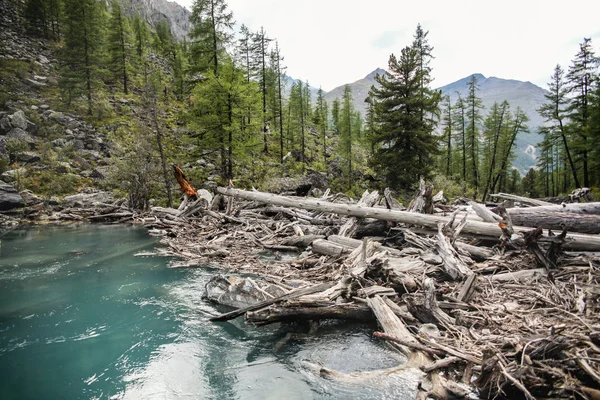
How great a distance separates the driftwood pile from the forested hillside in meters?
12.8

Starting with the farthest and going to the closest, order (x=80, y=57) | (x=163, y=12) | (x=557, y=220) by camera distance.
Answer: (x=163, y=12)
(x=80, y=57)
(x=557, y=220)

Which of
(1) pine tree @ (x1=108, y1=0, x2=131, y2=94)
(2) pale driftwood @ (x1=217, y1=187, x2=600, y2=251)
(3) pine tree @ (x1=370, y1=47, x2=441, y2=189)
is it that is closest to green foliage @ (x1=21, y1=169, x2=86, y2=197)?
(2) pale driftwood @ (x1=217, y1=187, x2=600, y2=251)

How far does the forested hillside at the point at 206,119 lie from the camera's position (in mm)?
21484

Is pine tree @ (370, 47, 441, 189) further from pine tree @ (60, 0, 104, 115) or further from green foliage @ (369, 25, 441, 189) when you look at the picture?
pine tree @ (60, 0, 104, 115)

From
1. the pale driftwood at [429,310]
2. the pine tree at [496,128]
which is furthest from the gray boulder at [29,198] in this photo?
the pine tree at [496,128]

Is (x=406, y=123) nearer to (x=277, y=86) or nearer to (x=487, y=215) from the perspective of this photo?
(x=487, y=215)

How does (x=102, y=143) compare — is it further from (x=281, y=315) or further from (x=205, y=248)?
(x=281, y=315)

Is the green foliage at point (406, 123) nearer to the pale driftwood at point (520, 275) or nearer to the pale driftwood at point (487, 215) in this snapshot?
the pale driftwood at point (487, 215)

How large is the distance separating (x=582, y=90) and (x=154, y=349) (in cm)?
4187

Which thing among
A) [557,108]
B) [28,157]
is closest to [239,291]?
[28,157]

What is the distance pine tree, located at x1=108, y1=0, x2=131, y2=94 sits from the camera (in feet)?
138

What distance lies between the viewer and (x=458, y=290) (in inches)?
225

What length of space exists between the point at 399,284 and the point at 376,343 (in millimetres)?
1458

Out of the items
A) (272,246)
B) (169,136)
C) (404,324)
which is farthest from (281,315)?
(169,136)
